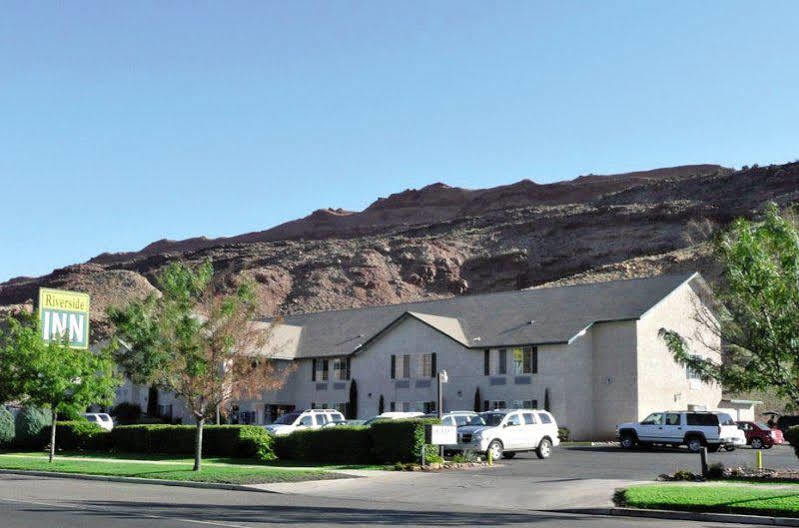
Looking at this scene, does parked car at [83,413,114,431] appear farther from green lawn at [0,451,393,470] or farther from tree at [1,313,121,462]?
tree at [1,313,121,462]

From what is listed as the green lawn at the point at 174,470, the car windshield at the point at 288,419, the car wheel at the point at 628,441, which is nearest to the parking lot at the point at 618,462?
the car wheel at the point at 628,441

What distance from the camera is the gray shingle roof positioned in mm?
48688

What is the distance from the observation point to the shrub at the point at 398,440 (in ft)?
98.3

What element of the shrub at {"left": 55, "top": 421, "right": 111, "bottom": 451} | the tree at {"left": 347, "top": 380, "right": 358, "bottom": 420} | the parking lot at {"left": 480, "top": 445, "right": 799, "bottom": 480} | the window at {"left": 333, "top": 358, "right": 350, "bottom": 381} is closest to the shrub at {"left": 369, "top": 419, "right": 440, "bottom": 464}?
the parking lot at {"left": 480, "top": 445, "right": 799, "bottom": 480}

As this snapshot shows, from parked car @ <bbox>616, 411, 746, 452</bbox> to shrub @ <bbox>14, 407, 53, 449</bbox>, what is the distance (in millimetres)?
24868

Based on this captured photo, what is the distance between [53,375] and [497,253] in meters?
91.1

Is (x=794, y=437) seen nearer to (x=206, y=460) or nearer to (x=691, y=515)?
(x=691, y=515)

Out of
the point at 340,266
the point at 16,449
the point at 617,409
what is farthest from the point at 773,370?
the point at 340,266

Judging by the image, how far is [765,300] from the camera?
1867 centimetres

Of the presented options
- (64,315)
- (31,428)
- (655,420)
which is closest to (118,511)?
(64,315)

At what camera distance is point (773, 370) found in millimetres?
18953

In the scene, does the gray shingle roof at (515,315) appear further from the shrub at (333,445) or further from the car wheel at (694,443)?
the shrub at (333,445)

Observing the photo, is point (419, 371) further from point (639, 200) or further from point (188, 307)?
point (639, 200)

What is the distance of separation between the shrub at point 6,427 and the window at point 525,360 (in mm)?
23826
